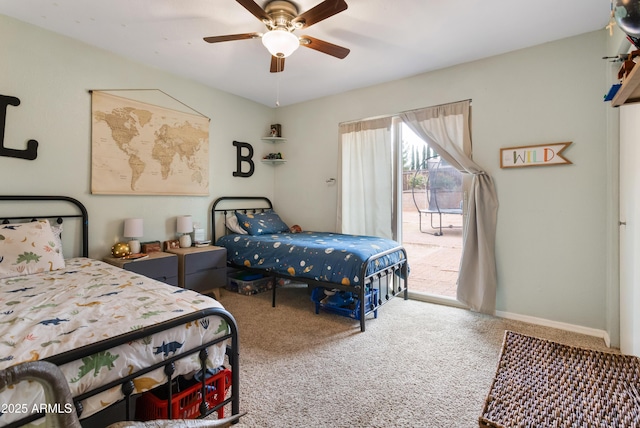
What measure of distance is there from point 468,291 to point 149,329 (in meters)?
2.92

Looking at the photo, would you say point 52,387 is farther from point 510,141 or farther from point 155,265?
point 510,141

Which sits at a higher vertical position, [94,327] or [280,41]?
[280,41]

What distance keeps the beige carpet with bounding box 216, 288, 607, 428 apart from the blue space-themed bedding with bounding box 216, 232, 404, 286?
451 mm

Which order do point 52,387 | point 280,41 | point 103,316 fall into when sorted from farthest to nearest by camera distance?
point 280,41 < point 103,316 < point 52,387

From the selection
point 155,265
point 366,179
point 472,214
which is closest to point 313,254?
point 366,179

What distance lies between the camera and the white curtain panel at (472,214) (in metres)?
2.96

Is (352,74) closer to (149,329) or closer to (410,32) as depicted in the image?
(410,32)

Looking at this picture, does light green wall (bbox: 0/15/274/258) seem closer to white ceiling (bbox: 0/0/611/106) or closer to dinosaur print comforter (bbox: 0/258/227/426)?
white ceiling (bbox: 0/0/611/106)

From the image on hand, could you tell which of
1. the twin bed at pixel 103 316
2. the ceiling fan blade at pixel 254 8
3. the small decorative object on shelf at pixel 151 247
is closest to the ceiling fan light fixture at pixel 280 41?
the ceiling fan blade at pixel 254 8

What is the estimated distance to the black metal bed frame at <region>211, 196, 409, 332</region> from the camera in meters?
2.67

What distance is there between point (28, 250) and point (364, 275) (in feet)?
8.25

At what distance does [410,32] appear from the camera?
2.58 meters

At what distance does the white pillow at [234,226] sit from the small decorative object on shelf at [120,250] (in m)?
1.27

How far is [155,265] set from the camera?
287 cm
